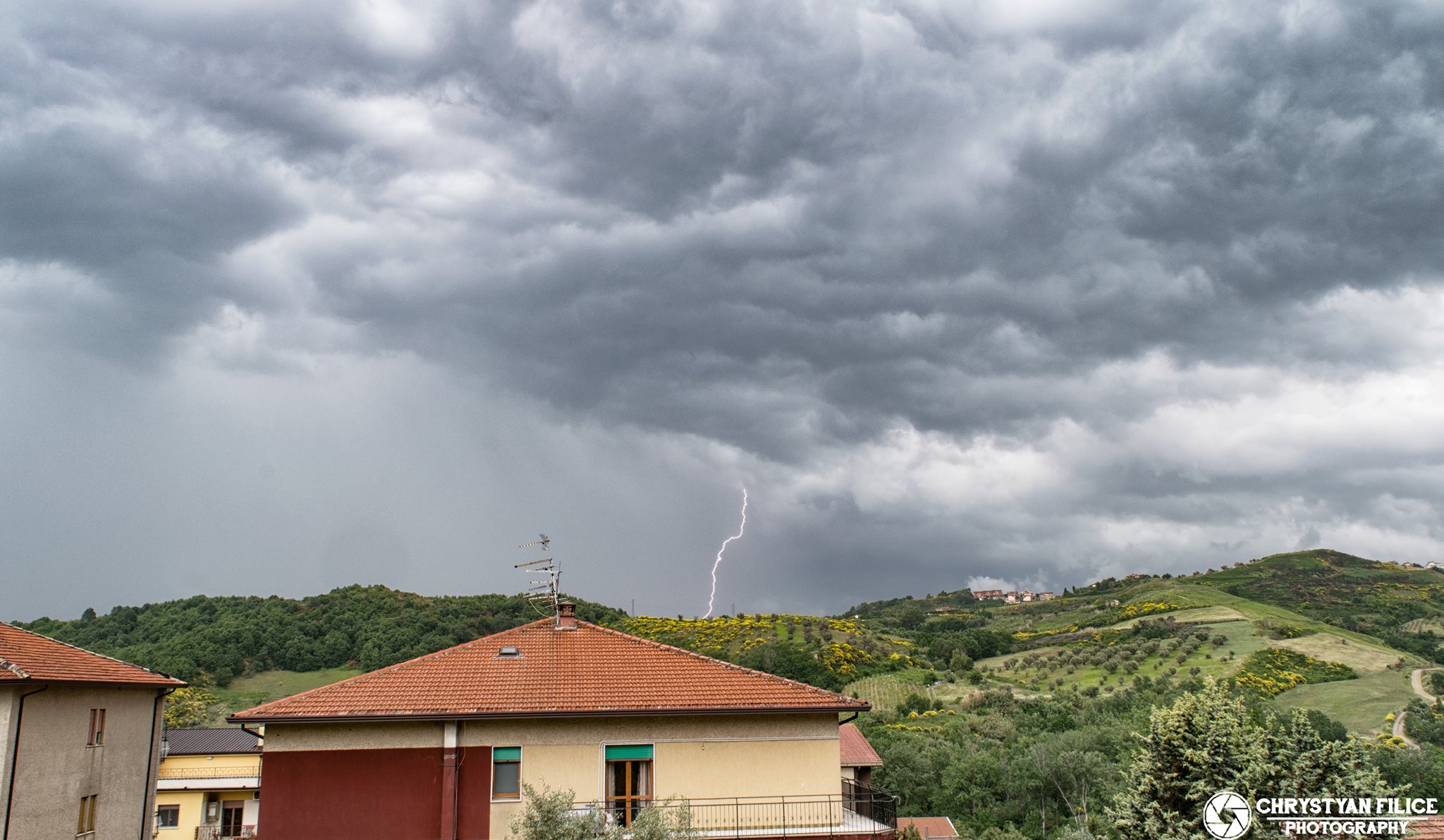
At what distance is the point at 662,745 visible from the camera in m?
25.5

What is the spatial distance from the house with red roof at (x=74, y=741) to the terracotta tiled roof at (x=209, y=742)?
74.3 ft

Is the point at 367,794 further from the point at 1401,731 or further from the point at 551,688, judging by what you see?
the point at 1401,731

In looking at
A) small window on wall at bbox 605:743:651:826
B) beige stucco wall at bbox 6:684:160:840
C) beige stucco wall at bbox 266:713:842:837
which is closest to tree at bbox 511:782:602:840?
beige stucco wall at bbox 266:713:842:837

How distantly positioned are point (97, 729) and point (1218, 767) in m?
34.8

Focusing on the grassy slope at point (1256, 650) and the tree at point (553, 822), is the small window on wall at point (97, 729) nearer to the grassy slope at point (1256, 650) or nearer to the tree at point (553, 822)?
the tree at point (553, 822)

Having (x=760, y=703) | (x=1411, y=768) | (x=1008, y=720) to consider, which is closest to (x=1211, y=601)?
(x=1008, y=720)

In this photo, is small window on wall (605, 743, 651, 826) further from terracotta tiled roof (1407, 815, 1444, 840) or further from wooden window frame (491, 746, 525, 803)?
terracotta tiled roof (1407, 815, 1444, 840)

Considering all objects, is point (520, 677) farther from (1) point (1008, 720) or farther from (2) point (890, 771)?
(1) point (1008, 720)

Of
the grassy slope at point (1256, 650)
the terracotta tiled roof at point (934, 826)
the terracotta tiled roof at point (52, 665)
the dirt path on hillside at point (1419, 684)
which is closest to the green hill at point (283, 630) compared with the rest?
the terracotta tiled roof at point (934, 826)

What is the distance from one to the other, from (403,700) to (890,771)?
51.4 metres

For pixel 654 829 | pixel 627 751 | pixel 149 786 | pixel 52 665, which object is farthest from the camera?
pixel 149 786

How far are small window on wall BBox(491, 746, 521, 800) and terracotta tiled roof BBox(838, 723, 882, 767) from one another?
24.3m

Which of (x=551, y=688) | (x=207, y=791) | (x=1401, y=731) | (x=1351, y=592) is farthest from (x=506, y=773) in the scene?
(x=1351, y=592)

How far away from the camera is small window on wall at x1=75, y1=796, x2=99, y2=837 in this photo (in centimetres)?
2955
